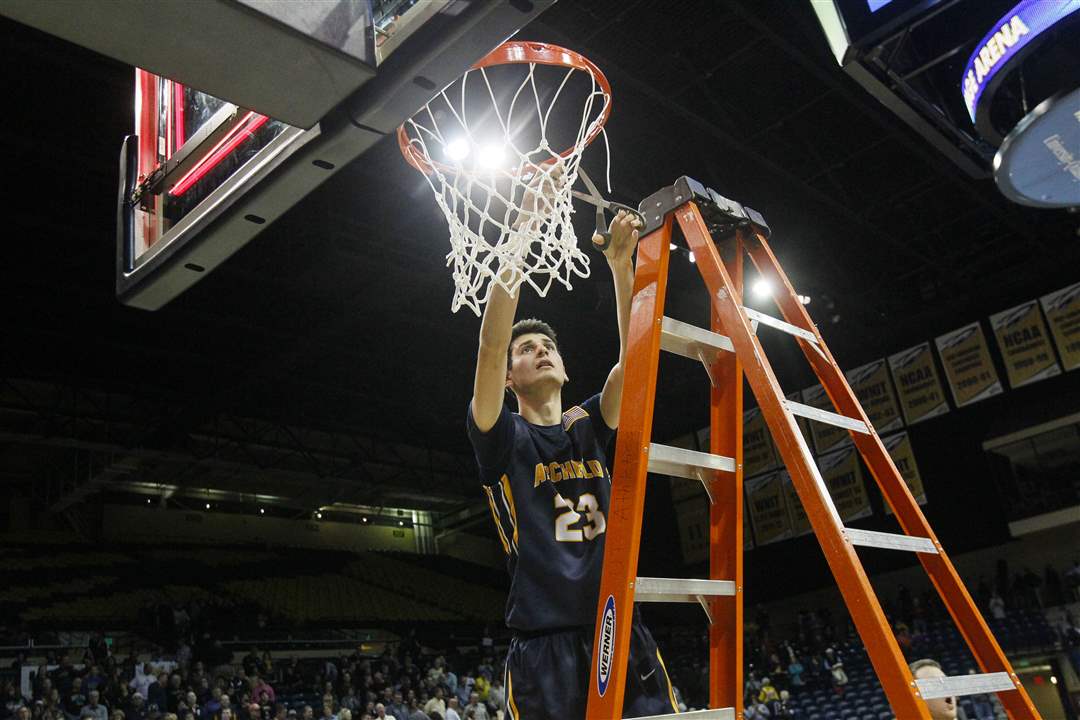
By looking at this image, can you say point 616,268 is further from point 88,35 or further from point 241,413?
point 241,413

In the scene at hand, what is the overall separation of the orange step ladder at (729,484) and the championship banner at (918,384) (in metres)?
15.7

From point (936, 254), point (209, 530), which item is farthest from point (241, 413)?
point (936, 254)

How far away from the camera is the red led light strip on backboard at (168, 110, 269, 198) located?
323 cm

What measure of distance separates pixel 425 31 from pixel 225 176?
3.52 ft

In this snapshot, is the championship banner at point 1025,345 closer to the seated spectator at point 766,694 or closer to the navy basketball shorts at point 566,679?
the seated spectator at point 766,694

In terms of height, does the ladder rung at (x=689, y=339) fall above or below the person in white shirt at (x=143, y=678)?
above

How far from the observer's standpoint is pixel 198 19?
233 cm

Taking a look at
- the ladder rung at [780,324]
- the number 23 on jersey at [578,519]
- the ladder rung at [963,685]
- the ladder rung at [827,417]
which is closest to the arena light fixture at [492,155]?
the ladder rung at [780,324]

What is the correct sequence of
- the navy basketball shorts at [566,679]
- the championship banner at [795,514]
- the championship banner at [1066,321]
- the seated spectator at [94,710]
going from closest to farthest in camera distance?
the navy basketball shorts at [566,679] < the seated spectator at [94,710] < the championship banner at [1066,321] < the championship banner at [795,514]

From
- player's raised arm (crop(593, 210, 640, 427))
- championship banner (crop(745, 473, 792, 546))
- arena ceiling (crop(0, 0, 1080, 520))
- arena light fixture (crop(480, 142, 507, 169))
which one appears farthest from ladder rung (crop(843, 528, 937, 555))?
championship banner (crop(745, 473, 792, 546))

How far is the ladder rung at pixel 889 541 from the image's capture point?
2520 millimetres

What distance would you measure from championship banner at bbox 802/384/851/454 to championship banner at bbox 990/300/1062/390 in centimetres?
329

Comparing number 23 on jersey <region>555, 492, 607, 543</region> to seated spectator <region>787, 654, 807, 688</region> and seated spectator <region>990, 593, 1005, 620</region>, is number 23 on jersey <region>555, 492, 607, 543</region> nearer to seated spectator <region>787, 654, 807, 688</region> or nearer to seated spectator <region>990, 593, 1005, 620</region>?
seated spectator <region>787, 654, 807, 688</region>

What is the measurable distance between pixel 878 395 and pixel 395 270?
408 inches
